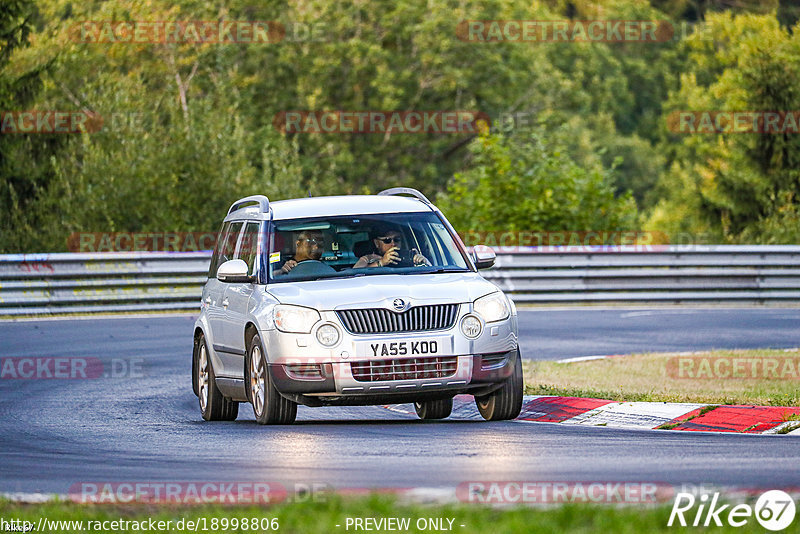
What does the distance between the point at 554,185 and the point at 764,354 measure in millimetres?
16886

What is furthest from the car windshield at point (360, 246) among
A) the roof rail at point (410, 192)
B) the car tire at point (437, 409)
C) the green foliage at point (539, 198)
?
the green foliage at point (539, 198)

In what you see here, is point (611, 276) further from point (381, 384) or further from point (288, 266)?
point (381, 384)

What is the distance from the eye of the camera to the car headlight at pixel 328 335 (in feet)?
34.8

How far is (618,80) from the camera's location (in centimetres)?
7512

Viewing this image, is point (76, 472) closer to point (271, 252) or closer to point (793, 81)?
point (271, 252)

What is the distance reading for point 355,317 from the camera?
10.6 metres

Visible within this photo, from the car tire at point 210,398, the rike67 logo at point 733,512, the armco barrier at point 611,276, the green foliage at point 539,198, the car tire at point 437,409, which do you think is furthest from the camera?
the green foliage at point 539,198

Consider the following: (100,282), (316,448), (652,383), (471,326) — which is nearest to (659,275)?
(100,282)

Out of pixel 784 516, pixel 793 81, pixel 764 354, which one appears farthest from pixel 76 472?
pixel 793 81

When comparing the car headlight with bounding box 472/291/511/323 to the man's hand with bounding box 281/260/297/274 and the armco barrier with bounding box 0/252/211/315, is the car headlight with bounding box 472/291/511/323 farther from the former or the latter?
the armco barrier with bounding box 0/252/211/315

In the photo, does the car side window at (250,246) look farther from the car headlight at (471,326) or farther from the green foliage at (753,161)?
the green foliage at (753,161)

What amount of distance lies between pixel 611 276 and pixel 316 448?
59.1 feet

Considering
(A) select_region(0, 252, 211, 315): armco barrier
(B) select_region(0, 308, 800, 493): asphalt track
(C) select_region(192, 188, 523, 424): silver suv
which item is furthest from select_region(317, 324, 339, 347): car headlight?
(A) select_region(0, 252, 211, 315): armco barrier

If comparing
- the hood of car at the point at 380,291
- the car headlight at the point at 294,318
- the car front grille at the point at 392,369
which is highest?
the hood of car at the point at 380,291
